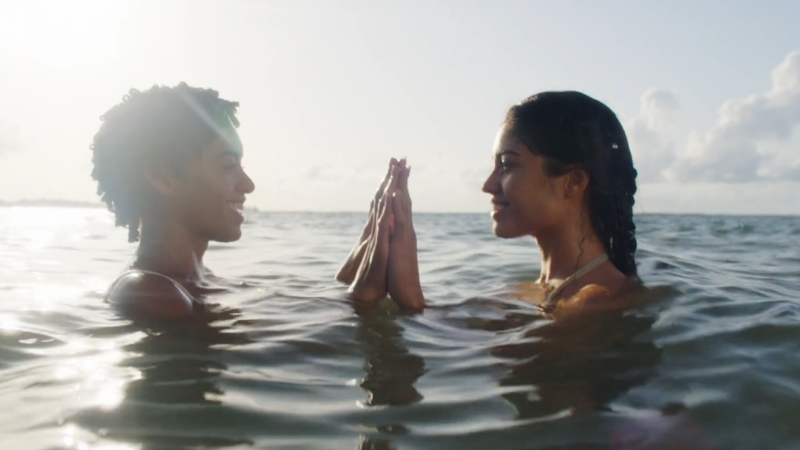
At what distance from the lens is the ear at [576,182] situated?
5.05m

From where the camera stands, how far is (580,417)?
2693mm

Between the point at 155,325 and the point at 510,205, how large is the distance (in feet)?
8.29

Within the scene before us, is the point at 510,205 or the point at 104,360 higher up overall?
the point at 510,205

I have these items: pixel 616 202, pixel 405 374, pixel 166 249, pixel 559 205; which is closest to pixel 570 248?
pixel 559 205

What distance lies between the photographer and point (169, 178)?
16.2ft

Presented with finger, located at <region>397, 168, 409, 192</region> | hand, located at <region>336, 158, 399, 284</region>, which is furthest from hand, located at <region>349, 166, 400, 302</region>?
hand, located at <region>336, 158, 399, 284</region>

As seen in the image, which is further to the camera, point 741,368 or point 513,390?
point 741,368

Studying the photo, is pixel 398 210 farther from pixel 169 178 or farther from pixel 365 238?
pixel 169 178

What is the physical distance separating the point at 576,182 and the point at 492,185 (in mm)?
602

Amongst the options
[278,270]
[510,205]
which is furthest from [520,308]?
[278,270]

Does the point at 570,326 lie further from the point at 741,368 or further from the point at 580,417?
the point at 580,417

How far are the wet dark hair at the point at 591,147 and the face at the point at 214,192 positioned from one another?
200 centimetres

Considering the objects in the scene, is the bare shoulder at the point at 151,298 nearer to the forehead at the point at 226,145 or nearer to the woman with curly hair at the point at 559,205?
the forehead at the point at 226,145

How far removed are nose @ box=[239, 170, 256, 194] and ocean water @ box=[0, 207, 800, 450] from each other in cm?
78
